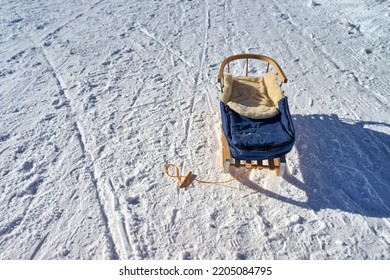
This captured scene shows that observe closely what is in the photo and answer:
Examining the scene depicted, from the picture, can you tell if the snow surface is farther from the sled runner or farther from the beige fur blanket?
the beige fur blanket

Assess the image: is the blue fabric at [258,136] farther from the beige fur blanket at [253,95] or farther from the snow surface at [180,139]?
the snow surface at [180,139]

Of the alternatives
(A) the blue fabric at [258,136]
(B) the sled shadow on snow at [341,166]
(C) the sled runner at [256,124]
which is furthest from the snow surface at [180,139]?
(A) the blue fabric at [258,136]

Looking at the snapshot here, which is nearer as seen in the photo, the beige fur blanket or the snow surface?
the snow surface

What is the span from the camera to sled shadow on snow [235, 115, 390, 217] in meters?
3.79

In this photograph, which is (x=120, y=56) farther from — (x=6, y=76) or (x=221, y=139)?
(x=221, y=139)

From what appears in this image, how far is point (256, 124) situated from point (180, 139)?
1.27m

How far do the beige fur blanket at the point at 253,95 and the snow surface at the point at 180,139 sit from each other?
0.72 metres

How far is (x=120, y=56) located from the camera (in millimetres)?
6605

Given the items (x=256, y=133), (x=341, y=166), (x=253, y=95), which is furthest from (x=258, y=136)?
(x=341, y=166)

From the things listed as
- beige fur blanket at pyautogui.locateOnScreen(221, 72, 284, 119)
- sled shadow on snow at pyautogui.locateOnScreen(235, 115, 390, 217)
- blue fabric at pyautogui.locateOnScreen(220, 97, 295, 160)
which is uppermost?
beige fur blanket at pyautogui.locateOnScreen(221, 72, 284, 119)

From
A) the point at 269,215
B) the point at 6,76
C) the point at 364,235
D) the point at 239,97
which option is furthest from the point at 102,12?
the point at 364,235

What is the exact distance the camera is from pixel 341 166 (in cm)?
420

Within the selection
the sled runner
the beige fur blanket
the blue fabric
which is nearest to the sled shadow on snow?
the sled runner
